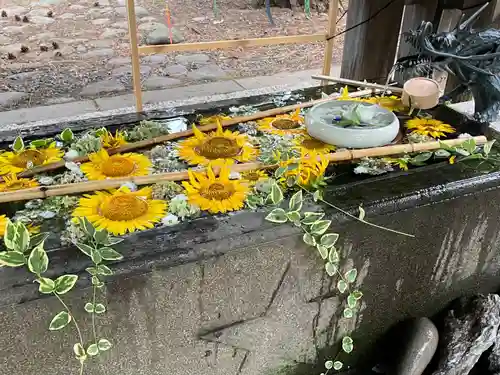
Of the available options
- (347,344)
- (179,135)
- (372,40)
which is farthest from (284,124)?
(372,40)

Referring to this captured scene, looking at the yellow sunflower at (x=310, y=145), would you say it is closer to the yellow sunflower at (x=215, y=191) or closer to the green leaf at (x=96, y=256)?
the yellow sunflower at (x=215, y=191)

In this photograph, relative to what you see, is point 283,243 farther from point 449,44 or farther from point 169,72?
point 169,72

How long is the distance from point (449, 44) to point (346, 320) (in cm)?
111

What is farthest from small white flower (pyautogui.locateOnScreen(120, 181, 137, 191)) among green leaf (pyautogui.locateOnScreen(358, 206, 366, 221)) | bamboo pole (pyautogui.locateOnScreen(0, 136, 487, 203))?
green leaf (pyautogui.locateOnScreen(358, 206, 366, 221))

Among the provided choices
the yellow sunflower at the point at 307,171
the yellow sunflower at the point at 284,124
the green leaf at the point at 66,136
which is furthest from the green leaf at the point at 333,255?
the green leaf at the point at 66,136

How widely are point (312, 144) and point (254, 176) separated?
32 centimetres

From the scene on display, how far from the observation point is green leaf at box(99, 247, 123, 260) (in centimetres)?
128

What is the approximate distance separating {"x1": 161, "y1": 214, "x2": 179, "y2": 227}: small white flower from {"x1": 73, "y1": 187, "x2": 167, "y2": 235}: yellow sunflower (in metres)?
0.02

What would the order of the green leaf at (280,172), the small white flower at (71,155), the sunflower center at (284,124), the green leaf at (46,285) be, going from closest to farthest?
1. the green leaf at (46,285)
2. the green leaf at (280,172)
3. the small white flower at (71,155)
4. the sunflower center at (284,124)

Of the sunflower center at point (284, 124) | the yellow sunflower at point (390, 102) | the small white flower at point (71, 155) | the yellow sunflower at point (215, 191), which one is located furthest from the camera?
the yellow sunflower at point (390, 102)

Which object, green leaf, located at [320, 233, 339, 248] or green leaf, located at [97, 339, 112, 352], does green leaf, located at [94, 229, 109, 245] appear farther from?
green leaf, located at [320, 233, 339, 248]

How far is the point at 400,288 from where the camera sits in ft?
6.08

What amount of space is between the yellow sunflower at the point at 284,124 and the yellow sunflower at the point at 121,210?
2.10ft

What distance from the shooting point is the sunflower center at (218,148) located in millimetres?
1788
